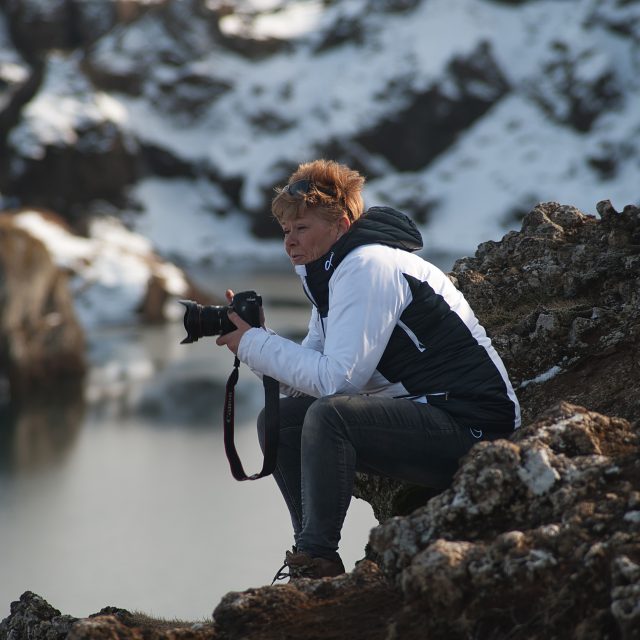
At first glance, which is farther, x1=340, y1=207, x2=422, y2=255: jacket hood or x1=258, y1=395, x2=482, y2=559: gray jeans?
x1=340, y1=207, x2=422, y2=255: jacket hood

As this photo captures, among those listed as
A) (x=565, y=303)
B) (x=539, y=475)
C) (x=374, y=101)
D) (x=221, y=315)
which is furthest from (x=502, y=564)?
(x=374, y=101)

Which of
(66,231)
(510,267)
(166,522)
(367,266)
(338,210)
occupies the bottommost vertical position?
(367,266)

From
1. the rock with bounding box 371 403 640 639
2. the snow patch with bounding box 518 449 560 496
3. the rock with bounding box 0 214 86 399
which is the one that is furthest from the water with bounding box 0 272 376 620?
the snow patch with bounding box 518 449 560 496

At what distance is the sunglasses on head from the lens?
444 cm

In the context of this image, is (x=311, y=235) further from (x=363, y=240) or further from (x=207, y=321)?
(x=207, y=321)

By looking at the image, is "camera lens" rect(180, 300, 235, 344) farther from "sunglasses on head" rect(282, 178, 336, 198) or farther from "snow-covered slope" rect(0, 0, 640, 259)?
"snow-covered slope" rect(0, 0, 640, 259)

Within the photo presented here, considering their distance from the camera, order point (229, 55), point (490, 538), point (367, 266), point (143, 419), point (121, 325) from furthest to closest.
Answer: point (229, 55) < point (121, 325) < point (143, 419) < point (367, 266) < point (490, 538)

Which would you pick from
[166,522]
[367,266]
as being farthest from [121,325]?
[367,266]

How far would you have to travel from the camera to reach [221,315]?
180 inches

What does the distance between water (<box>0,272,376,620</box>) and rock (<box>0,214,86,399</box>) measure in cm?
111

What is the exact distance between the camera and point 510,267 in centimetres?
710

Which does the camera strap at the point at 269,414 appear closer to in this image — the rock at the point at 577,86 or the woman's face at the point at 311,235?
the woman's face at the point at 311,235

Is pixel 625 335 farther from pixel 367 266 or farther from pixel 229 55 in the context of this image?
pixel 229 55

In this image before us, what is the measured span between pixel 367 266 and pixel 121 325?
3525 centimetres
